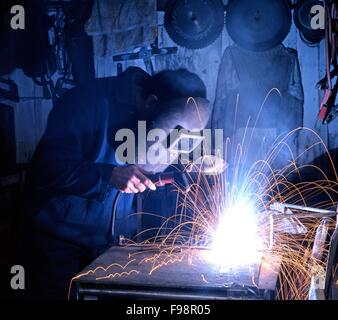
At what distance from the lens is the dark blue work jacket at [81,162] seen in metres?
3.72

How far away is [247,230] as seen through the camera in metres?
2.78

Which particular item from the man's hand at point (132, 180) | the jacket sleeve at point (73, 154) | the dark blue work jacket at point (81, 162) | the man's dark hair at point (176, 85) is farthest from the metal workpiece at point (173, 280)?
the man's dark hair at point (176, 85)

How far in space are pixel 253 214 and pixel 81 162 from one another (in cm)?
143

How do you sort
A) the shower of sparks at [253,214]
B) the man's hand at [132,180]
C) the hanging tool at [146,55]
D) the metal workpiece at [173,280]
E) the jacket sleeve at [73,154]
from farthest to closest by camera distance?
the hanging tool at [146,55] → the jacket sleeve at [73,154] → the man's hand at [132,180] → the shower of sparks at [253,214] → the metal workpiece at [173,280]

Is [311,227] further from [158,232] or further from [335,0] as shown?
[335,0]

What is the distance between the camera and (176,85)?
3.93 meters

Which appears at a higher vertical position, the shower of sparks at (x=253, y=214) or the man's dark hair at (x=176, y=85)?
the man's dark hair at (x=176, y=85)

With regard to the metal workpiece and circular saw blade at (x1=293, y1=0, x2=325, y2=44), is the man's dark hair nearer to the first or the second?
circular saw blade at (x1=293, y1=0, x2=325, y2=44)

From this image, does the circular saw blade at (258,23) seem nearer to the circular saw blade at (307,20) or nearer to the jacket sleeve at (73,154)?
the circular saw blade at (307,20)

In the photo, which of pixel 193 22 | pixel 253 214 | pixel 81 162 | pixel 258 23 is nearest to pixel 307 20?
pixel 258 23

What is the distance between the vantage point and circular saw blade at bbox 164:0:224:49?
13.0ft
